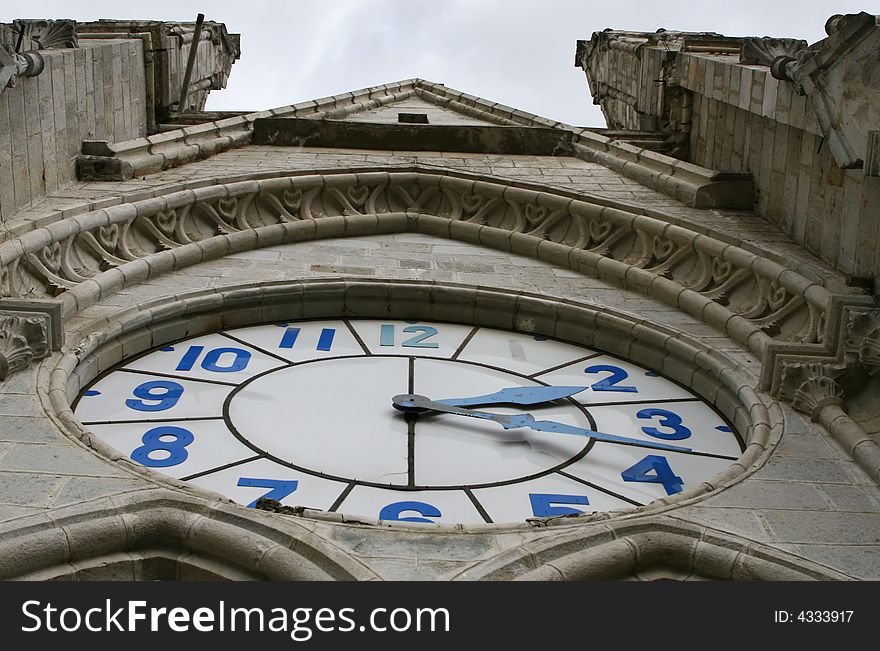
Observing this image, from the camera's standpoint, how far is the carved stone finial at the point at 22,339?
314 inches

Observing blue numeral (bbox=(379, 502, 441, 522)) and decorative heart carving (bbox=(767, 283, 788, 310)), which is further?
decorative heart carving (bbox=(767, 283, 788, 310))

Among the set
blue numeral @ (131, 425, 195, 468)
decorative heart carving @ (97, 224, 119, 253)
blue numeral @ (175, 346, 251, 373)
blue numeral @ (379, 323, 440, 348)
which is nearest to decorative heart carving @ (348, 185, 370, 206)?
blue numeral @ (379, 323, 440, 348)

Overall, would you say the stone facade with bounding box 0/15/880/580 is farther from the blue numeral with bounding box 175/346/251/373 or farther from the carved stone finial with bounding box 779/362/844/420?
the blue numeral with bounding box 175/346/251/373

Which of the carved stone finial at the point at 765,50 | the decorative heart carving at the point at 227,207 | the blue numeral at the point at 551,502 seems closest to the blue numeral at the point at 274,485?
the blue numeral at the point at 551,502

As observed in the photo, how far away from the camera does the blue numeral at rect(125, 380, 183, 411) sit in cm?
831

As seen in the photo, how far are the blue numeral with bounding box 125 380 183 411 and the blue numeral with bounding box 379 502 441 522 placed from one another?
177cm

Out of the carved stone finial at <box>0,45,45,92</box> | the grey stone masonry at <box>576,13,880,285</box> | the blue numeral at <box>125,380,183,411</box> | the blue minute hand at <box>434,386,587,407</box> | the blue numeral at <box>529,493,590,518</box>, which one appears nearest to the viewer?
the blue numeral at <box>529,493,590,518</box>

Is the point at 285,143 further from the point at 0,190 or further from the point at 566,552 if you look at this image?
the point at 566,552

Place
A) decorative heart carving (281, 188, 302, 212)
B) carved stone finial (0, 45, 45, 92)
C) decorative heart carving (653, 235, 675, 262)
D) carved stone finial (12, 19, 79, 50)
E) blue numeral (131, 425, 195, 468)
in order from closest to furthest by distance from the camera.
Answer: blue numeral (131, 425, 195, 468) → carved stone finial (0, 45, 45, 92) → carved stone finial (12, 19, 79, 50) → decorative heart carving (653, 235, 675, 262) → decorative heart carving (281, 188, 302, 212)

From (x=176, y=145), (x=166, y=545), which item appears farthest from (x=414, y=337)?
(x=166, y=545)

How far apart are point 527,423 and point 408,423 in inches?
27.3

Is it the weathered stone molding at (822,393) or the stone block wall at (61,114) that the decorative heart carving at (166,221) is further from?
the weathered stone molding at (822,393)

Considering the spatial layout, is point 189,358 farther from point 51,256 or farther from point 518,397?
point 518,397

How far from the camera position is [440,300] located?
10055 millimetres
